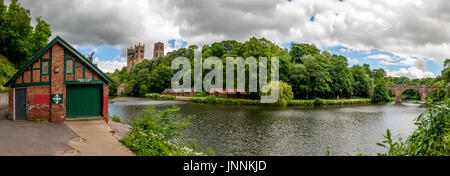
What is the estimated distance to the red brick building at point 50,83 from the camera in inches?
411

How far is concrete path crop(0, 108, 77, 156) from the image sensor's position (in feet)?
20.2

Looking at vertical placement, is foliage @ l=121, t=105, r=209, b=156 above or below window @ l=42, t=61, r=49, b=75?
below

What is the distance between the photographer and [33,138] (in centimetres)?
747

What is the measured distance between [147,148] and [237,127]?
1032 centimetres

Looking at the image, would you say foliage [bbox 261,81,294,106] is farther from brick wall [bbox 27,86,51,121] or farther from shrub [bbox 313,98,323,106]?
brick wall [bbox 27,86,51,121]

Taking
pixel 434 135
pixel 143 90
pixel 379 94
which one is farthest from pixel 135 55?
pixel 434 135

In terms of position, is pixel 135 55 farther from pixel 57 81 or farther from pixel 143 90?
pixel 57 81

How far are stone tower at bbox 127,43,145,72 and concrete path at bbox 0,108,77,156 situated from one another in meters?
119

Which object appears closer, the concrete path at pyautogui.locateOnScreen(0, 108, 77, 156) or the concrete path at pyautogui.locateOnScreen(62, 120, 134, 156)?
the concrete path at pyautogui.locateOnScreen(0, 108, 77, 156)

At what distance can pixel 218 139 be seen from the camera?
13.4 m

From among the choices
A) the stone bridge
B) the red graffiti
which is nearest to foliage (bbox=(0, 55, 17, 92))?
the red graffiti

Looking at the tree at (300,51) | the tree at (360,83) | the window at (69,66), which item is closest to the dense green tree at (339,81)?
the tree at (300,51)
